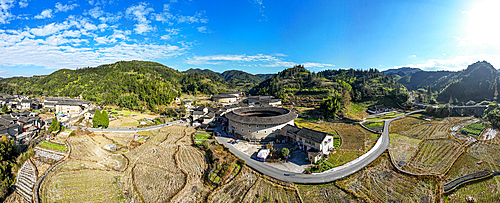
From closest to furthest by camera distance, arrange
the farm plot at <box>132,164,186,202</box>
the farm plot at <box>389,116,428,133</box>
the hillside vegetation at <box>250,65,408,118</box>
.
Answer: the farm plot at <box>132,164,186,202</box>
the farm plot at <box>389,116,428,133</box>
the hillside vegetation at <box>250,65,408,118</box>

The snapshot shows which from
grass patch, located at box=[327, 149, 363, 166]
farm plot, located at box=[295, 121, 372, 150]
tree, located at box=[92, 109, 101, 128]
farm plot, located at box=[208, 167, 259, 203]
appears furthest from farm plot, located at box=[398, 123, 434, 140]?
tree, located at box=[92, 109, 101, 128]

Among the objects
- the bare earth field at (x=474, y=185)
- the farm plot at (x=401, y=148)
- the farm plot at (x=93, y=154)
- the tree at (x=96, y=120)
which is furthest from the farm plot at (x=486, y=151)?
the tree at (x=96, y=120)

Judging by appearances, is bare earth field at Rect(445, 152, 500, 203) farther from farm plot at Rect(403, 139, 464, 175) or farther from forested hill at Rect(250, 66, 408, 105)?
forested hill at Rect(250, 66, 408, 105)

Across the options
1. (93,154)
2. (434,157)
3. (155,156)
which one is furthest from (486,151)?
(93,154)

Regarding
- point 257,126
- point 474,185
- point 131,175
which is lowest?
point 131,175

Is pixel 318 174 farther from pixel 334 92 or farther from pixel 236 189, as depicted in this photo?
pixel 334 92

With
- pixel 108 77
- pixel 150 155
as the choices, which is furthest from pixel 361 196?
pixel 108 77
